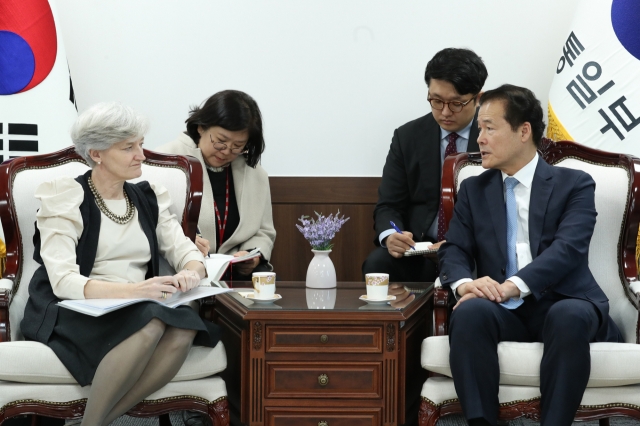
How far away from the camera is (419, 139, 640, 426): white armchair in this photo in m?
2.42

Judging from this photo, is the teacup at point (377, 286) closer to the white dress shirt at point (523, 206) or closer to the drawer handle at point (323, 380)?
the drawer handle at point (323, 380)

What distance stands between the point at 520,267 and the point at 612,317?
A: 437mm

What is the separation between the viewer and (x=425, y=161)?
3566mm

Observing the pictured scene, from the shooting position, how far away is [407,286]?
304cm

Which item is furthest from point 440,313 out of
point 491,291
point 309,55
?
point 309,55

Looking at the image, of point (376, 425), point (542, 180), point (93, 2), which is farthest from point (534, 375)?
point (93, 2)

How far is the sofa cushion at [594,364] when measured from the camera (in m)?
2.40

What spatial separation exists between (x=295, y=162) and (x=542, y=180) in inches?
62.7

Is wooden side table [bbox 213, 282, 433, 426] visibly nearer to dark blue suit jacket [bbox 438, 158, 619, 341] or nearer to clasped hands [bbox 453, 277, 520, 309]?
clasped hands [bbox 453, 277, 520, 309]

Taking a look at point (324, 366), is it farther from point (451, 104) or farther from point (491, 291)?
point (451, 104)

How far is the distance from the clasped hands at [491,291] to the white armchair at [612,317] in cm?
9

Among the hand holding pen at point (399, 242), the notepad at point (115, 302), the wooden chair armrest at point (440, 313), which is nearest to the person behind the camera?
the notepad at point (115, 302)

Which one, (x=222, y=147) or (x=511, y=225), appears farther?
(x=222, y=147)

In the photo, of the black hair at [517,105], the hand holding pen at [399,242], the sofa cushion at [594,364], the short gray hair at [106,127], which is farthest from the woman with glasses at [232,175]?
the sofa cushion at [594,364]
